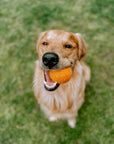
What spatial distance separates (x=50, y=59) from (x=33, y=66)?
2.03 m

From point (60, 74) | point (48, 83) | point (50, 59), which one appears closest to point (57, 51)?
point (50, 59)

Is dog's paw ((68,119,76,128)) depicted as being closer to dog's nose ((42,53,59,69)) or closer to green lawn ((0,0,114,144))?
green lawn ((0,0,114,144))

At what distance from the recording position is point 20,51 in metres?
4.11

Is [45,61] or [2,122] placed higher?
[45,61]

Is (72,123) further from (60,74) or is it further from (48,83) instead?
(60,74)

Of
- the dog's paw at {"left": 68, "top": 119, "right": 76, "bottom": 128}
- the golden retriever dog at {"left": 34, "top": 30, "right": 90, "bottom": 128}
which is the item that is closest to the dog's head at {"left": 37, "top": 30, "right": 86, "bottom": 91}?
the golden retriever dog at {"left": 34, "top": 30, "right": 90, "bottom": 128}

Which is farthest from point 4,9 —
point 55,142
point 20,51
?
point 55,142

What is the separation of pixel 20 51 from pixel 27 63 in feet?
1.44

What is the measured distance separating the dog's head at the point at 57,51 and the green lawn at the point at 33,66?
1457mm

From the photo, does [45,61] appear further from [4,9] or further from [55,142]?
[4,9]

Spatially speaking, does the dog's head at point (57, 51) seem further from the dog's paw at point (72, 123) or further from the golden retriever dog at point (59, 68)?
the dog's paw at point (72, 123)

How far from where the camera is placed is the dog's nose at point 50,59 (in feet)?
6.24

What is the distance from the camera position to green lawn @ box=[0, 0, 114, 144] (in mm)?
3160

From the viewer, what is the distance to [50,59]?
1907 millimetres
